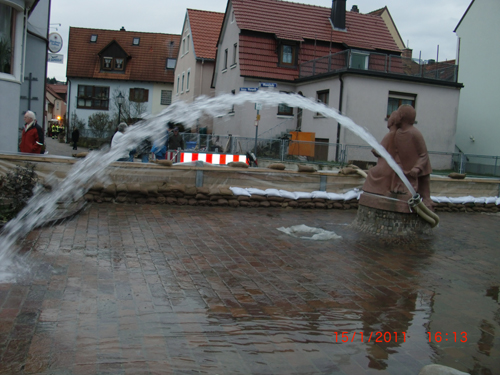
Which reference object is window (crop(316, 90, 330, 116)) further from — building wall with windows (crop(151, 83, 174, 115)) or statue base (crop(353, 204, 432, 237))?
building wall with windows (crop(151, 83, 174, 115))

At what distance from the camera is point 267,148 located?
22.5 metres

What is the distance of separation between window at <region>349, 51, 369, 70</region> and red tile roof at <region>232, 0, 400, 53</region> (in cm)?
413

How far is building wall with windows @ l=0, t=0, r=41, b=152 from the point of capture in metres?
12.5

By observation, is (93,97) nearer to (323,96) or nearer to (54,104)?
(323,96)

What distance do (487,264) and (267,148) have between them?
15841 mm

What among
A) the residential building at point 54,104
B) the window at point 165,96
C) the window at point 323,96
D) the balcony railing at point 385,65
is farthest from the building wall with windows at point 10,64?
the residential building at point 54,104

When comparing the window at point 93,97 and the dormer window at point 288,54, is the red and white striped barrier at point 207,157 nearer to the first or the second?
the dormer window at point 288,54

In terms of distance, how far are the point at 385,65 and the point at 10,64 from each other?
19715 millimetres

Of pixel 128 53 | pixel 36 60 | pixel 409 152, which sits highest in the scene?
pixel 128 53

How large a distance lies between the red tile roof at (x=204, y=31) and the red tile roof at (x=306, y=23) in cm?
993

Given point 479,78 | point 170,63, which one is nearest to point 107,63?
point 170,63

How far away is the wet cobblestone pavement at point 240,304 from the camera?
3688 millimetres

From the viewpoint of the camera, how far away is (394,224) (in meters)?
8.40

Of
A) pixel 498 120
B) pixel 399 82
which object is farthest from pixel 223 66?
pixel 498 120
